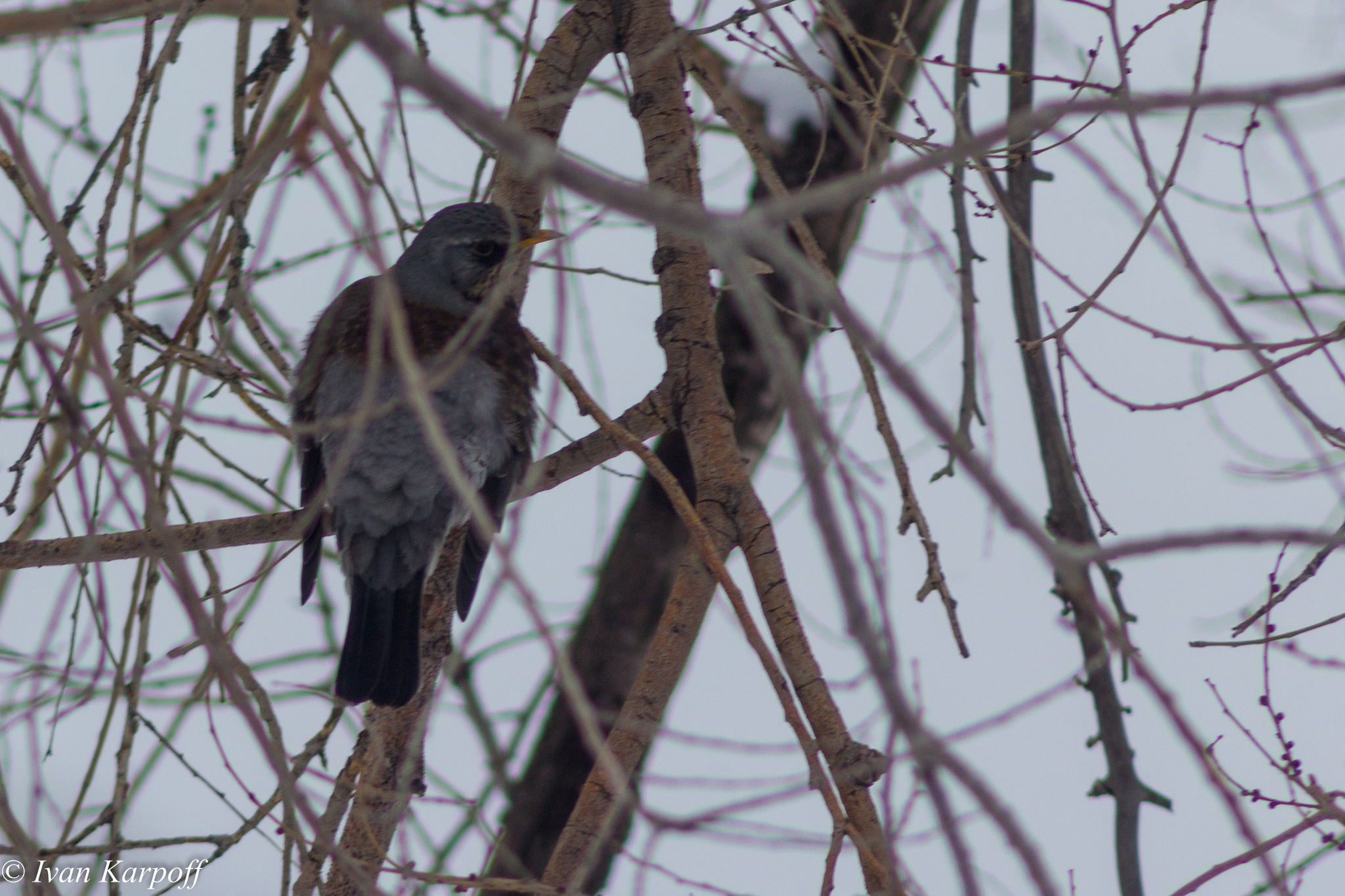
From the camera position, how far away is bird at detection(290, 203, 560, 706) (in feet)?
9.12

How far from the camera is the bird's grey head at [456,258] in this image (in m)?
3.34

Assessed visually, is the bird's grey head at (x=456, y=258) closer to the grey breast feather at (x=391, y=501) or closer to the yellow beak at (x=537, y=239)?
the yellow beak at (x=537, y=239)

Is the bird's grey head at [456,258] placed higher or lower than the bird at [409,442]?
higher

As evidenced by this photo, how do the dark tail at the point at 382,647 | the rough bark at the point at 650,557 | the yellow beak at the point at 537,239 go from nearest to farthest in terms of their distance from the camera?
1. the dark tail at the point at 382,647
2. the yellow beak at the point at 537,239
3. the rough bark at the point at 650,557

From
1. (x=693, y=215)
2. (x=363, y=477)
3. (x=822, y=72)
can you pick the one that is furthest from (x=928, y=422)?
(x=822, y=72)

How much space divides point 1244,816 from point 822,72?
3.86 meters

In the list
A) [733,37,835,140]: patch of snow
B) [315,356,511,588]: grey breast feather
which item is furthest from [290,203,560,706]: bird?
[733,37,835,140]: patch of snow

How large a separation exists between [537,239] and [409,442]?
70cm

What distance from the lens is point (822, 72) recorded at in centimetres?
463

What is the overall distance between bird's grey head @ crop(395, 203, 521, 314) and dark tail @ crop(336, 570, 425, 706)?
1.03 metres

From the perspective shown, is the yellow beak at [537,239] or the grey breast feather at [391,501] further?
the yellow beak at [537,239]

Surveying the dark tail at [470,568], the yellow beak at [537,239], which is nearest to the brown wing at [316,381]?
the dark tail at [470,568]

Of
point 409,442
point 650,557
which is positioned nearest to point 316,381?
point 409,442

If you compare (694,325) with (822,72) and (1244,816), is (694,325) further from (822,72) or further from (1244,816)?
(822,72)
